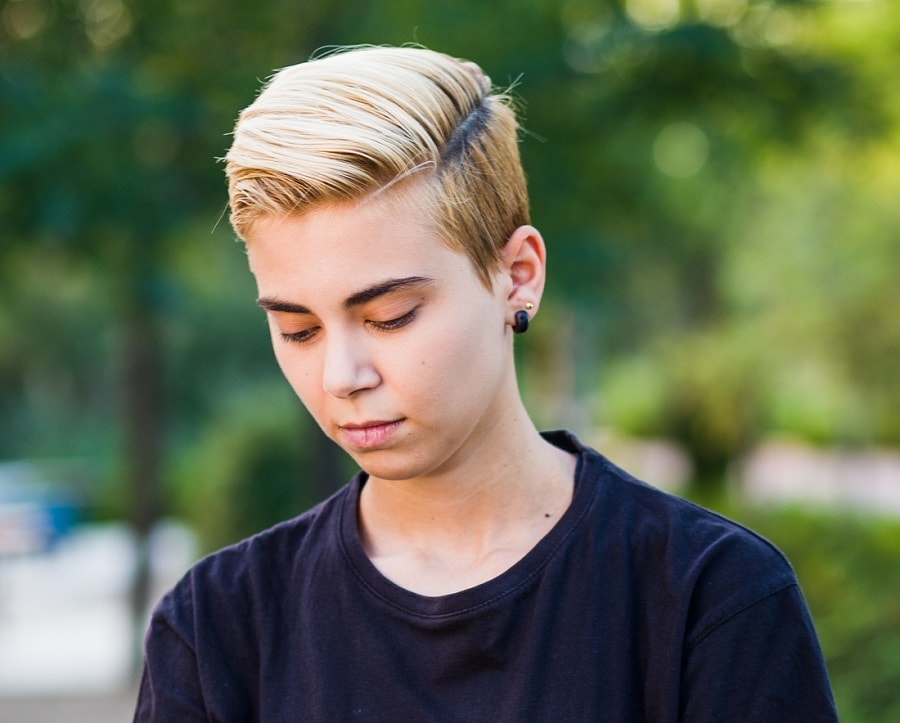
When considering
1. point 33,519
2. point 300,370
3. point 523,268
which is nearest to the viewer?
point 300,370

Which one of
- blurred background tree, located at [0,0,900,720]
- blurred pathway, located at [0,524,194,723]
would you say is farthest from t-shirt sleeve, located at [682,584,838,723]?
blurred pathway, located at [0,524,194,723]

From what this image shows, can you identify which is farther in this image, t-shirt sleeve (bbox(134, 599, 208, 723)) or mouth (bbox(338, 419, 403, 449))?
t-shirt sleeve (bbox(134, 599, 208, 723))

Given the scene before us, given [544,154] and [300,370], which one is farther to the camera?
[544,154]

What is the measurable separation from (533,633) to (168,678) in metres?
0.53

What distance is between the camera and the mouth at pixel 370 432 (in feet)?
5.07

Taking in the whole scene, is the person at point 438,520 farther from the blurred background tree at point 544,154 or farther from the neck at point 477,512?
the blurred background tree at point 544,154

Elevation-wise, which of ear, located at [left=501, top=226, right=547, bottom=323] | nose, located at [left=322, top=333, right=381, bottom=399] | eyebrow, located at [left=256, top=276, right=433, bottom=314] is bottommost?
nose, located at [left=322, top=333, right=381, bottom=399]

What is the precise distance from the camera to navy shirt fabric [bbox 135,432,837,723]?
1.50 m

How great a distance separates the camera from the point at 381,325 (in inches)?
59.9

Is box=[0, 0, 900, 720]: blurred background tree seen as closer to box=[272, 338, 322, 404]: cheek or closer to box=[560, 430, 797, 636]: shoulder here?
box=[272, 338, 322, 404]: cheek

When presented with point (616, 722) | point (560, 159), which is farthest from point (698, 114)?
point (616, 722)

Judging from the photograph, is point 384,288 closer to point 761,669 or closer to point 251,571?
point 251,571

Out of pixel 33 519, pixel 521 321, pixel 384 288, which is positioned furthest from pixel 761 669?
pixel 33 519

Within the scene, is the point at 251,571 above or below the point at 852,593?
above
